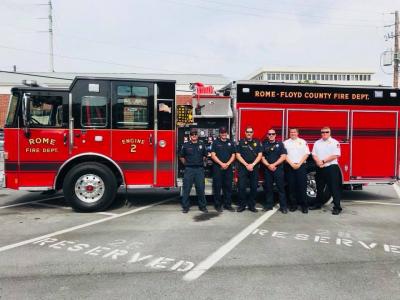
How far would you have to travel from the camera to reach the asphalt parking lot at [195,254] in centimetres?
448

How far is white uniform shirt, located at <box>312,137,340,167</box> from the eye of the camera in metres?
8.50

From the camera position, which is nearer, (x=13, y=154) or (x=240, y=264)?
(x=240, y=264)

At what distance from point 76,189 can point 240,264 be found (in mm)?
4197

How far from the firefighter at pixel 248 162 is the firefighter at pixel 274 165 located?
19cm

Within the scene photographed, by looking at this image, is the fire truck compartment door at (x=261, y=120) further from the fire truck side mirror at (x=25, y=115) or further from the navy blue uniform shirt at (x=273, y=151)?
the fire truck side mirror at (x=25, y=115)

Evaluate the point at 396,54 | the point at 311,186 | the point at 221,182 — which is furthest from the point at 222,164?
the point at 396,54

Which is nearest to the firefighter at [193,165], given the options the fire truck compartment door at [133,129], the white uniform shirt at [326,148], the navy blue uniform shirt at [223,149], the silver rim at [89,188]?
the navy blue uniform shirt at [223,149]

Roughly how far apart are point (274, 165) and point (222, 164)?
3.36 feet

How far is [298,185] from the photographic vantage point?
8648 millimetres

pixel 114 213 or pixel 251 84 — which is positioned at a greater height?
pixel 251 84

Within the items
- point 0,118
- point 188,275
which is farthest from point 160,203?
point 0,118

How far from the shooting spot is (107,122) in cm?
834

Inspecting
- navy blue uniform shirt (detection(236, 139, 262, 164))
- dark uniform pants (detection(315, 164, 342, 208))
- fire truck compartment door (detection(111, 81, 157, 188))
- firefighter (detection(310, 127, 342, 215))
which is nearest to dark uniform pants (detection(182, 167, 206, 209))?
fire truck compartment door (detection(111, 81, 157, 188))

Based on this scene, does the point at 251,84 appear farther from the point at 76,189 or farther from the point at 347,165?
the point at 76,189
